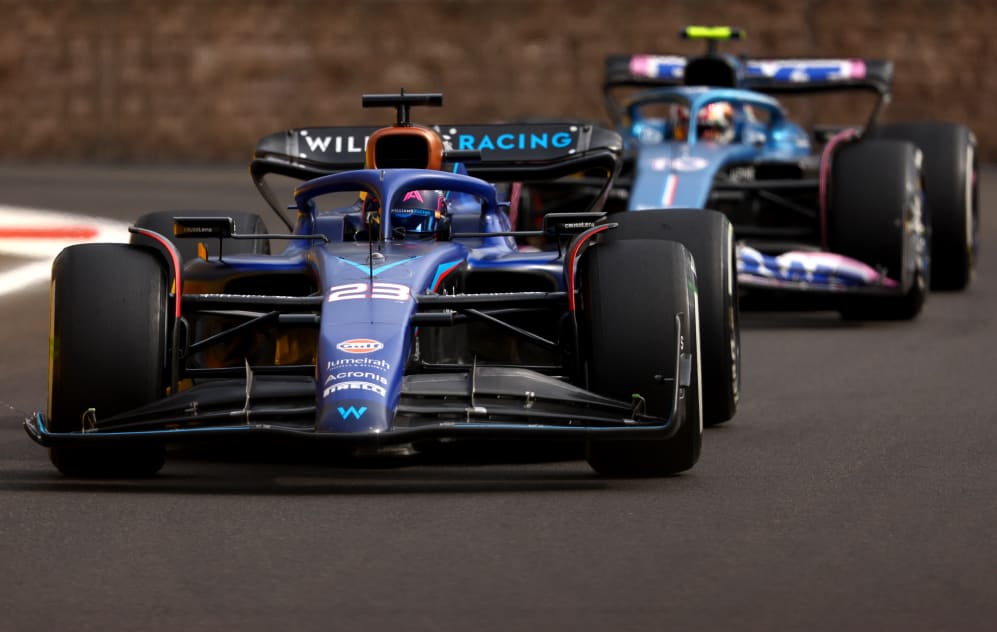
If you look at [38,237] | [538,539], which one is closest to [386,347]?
[538,539]

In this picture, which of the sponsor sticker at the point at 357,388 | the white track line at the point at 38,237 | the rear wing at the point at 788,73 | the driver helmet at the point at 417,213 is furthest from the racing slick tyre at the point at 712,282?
the white track line at the point at 38,237

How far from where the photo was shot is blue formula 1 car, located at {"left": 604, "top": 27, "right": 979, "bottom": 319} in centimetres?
1344

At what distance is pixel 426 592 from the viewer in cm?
568

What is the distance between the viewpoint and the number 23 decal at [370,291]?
7582 mm

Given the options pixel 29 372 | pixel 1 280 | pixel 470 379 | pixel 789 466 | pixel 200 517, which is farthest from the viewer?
pixel 1 280

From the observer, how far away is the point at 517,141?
10367 millimetres

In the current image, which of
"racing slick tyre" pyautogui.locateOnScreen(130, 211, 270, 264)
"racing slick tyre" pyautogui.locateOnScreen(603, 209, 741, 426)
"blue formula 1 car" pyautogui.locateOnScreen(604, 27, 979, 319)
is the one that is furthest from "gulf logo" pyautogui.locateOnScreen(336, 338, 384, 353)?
"blue formula 1 car" pyautogui.locateOnScreen(604, 27, 979, 319)

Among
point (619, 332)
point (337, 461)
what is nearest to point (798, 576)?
point (619, 332)

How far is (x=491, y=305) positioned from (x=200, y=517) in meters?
1.37

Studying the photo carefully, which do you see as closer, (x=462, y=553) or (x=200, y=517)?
(x=462, y=553)

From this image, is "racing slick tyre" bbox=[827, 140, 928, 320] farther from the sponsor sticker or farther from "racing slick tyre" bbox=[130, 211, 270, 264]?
the sponsor sticker

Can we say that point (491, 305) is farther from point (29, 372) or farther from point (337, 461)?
point (29, 372)

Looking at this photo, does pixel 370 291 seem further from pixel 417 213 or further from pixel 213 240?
pixel 213 240

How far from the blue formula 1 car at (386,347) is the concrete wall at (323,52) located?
22186 millimetres
